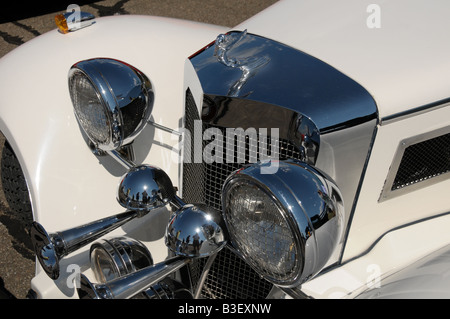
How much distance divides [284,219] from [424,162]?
524 mm

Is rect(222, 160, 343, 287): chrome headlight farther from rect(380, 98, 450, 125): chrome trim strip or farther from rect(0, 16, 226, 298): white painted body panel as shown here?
rect(0, 16, 226, 298): white painted body panel

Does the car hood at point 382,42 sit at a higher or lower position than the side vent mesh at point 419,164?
higher

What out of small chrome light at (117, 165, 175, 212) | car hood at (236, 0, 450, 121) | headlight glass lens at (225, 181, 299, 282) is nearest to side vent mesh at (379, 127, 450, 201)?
car hood at (236, 0, 450, 121)

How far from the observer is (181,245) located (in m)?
1.26

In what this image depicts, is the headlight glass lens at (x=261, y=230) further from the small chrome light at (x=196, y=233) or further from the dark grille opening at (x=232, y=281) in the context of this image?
the dark grille opening at (x=232, y=281)

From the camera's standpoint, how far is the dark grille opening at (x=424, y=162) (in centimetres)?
138

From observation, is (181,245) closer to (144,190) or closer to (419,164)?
(144,190)

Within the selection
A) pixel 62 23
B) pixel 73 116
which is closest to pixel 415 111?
pixel 73 116

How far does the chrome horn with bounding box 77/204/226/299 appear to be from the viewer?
4.09 feet

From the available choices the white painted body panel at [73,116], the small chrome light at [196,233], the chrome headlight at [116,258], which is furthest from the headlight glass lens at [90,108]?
the small chrome light at [196,233]

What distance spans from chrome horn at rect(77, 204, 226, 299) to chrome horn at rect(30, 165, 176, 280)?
0.48ft

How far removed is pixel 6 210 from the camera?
97.8 inches
